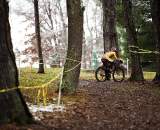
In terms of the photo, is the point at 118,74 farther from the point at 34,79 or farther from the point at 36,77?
the point at 34,79

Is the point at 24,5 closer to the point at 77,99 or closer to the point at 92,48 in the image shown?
the point at 92,48

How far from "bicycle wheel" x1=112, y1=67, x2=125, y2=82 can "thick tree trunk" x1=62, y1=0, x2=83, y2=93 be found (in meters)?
7.13

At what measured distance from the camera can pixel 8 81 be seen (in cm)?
941

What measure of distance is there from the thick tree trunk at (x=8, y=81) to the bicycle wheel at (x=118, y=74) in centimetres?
1339

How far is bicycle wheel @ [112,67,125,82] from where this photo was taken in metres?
22.7

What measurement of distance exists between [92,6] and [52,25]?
755 centimetres

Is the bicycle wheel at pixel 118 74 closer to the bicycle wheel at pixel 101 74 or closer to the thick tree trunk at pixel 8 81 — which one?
the bicycle wheel at pixel 101 74

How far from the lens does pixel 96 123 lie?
10.9 meters

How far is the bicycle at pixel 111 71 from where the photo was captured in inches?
899

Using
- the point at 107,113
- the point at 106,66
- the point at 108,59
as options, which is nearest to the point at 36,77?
the point at 106,66

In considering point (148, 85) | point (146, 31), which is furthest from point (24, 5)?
point (148, 85)

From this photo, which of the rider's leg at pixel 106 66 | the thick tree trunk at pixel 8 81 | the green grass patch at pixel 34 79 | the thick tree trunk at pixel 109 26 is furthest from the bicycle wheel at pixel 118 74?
the thick tree trunk at pixel 8 81

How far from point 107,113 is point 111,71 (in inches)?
415

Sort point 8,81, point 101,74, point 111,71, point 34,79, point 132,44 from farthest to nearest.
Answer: point 101,74 < point 132,44 < point 111,71 < point 34,79 < point 8,81
